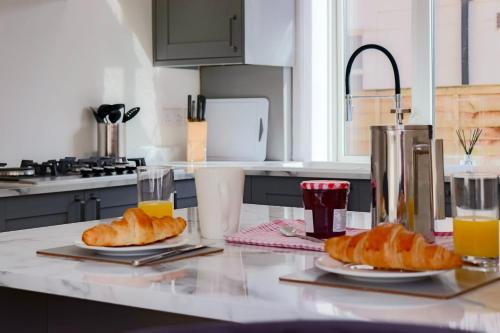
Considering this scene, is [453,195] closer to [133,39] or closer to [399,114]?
[399,114]

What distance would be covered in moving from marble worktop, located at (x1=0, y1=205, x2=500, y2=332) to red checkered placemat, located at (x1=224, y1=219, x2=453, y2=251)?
3 centimetres

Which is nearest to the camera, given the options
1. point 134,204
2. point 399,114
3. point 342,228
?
point 342,228

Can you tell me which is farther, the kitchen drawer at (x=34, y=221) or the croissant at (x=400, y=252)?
the kitchen drawer at (x=34, y=221)

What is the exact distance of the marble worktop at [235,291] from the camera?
1069 millimetres

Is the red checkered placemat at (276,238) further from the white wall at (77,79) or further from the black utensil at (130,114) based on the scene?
the black utensil at (130,114)

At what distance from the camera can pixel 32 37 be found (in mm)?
3857

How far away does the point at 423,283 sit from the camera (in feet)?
4.02

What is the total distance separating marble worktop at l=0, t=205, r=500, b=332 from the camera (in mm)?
1069

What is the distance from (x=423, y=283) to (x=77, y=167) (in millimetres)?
2647

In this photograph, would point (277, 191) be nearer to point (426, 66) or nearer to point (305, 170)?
point (305, 170)

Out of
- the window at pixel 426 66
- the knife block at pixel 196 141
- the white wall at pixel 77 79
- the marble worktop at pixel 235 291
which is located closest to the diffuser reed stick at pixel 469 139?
the window at pixel 426 66

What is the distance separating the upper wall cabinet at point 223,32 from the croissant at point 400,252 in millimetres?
3123

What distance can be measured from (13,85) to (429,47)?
6.87 ft

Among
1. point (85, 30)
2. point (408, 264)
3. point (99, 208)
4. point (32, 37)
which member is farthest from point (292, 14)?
point (408, 264)
